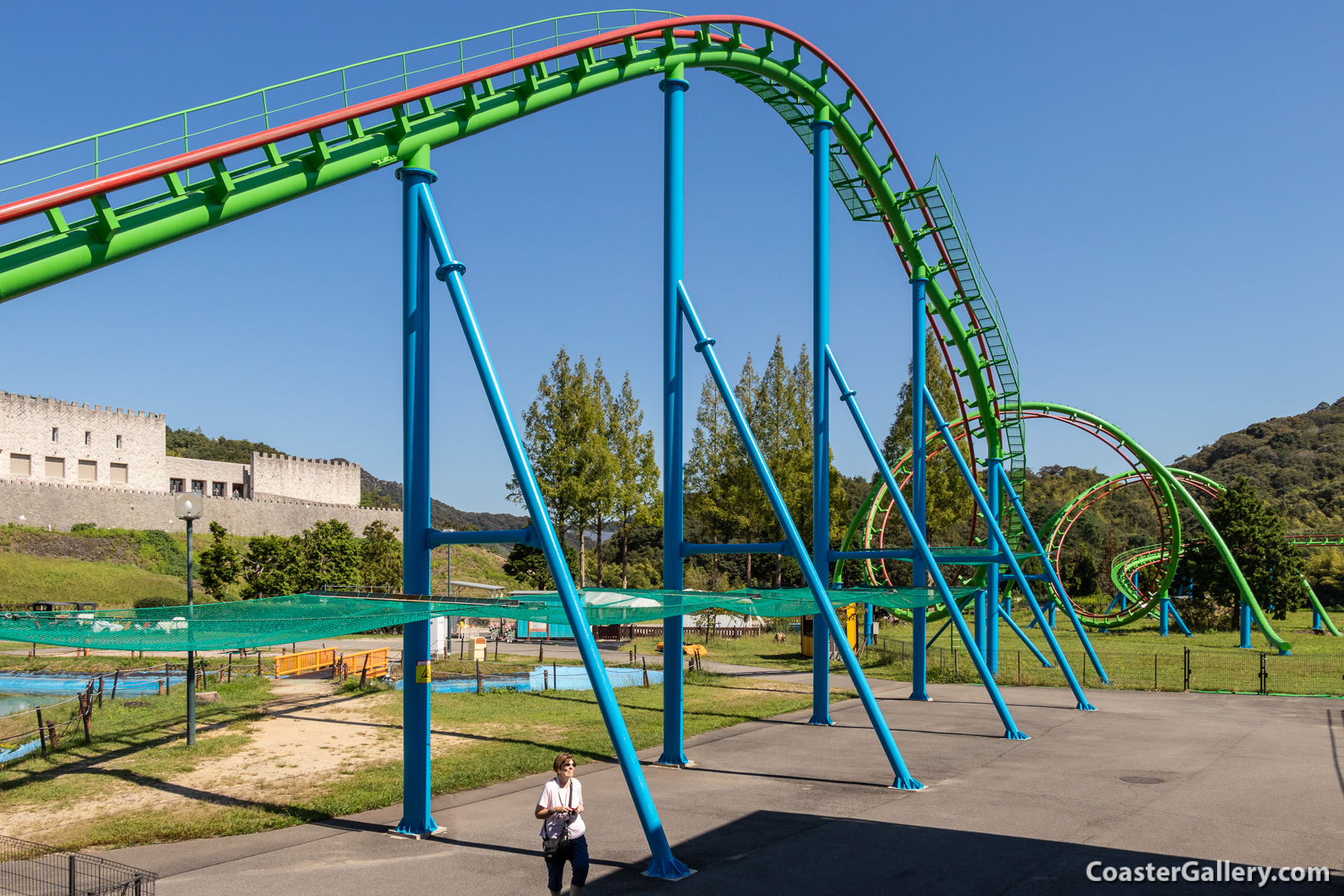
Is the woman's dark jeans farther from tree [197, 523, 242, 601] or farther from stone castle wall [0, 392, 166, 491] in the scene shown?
stone castle wall [0, 392, 166, 491]

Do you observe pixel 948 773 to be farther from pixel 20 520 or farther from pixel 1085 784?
pixel 20 520

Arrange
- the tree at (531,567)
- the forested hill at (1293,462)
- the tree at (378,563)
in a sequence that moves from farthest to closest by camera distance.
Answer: the forested hill at (1293,462)
the tree at (531,567)
the tree at (378,563)

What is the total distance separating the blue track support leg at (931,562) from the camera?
56.4ft

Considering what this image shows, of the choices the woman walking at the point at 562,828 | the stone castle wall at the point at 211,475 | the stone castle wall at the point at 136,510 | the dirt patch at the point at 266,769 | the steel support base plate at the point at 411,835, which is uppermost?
the stone castle wall at the point at 211,475

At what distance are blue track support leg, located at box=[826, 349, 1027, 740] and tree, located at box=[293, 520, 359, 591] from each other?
31.8 metres

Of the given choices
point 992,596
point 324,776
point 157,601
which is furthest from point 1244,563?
point 157,601

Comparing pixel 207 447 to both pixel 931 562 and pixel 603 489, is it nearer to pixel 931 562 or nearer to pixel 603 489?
pixel 603 489

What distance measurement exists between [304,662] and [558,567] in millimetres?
20645

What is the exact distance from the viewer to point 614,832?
441 inches

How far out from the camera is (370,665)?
88.0 ft

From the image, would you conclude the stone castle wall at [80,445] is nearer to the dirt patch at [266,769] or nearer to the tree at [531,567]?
the tree at [531,567]

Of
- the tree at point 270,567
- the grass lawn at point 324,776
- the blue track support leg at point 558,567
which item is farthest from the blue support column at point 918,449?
the tree at point 270,567

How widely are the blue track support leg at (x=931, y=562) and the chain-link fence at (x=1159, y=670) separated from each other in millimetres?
8420

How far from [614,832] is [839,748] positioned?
21.5 ft
